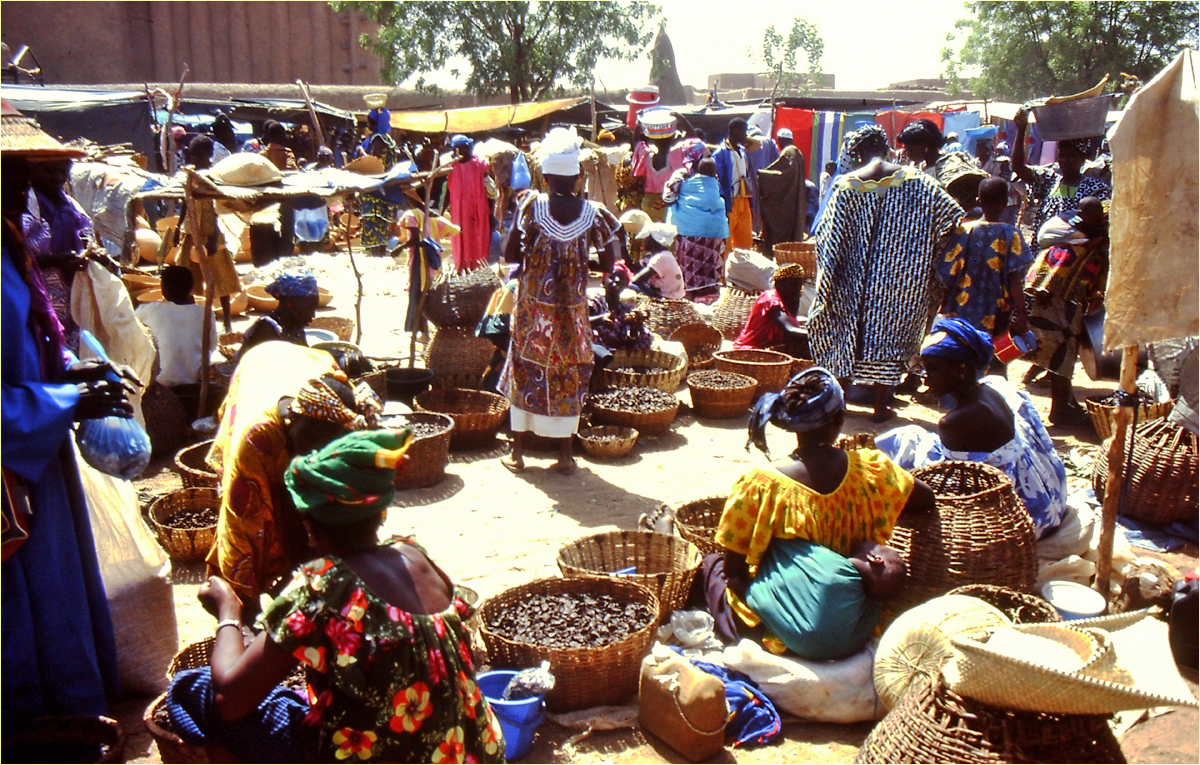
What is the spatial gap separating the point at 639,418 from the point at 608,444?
41 centimetres

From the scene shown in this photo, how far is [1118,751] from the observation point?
2244 mm

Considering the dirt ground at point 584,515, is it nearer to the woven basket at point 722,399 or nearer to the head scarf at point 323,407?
the woven basket at point 722,399

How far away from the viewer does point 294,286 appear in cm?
460

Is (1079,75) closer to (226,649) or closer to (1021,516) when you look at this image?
(1021,516)

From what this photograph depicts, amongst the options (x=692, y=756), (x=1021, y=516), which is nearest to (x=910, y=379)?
(x=1021, y=516)

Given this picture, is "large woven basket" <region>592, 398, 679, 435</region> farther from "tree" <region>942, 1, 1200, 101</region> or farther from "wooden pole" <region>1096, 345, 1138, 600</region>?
"tree" <region>942, 1, 1200, 101</region>

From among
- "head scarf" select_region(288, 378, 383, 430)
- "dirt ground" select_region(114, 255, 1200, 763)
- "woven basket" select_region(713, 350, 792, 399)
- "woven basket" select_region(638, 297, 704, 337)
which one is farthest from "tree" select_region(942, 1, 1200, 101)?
"head scarf" select_region(288, 378, 383, 430)

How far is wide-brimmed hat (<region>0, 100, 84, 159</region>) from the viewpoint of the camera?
2.47m

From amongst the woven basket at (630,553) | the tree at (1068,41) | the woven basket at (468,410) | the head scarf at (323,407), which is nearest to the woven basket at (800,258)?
the woven basket at (468,410)

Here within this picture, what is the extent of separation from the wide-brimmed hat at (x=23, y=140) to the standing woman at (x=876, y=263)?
16.2 feet

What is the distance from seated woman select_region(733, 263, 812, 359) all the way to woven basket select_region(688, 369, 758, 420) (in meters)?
0.70

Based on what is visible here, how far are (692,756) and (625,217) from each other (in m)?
7.82

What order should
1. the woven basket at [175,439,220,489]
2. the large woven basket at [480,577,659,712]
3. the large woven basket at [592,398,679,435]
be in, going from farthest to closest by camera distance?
the large woven basket at [592,398,679,435] → the woven basket at [175,439,220,489] → the large woven basket at [480,577,659,712]

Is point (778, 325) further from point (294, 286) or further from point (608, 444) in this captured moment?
point (294, 286)
